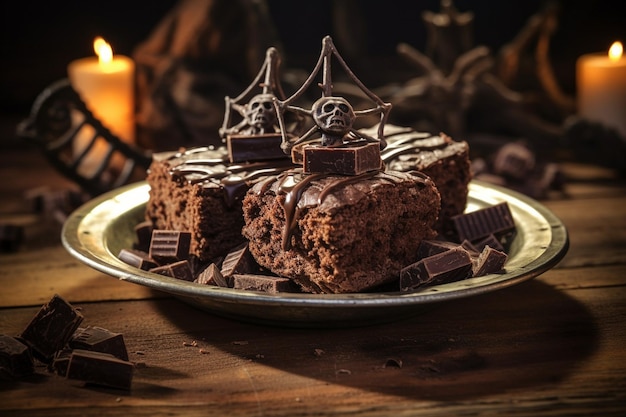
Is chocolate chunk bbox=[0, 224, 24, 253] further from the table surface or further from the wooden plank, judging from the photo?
the wooden plank

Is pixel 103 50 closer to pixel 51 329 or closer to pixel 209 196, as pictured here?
pixel 209 196

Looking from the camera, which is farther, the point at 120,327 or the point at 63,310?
the point at 120,327

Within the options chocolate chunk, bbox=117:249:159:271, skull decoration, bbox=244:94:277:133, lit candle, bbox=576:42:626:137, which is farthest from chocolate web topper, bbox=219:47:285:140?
lit candle, bbox=576:42:626:137

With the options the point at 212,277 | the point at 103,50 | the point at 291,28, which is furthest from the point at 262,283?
the point at 291,28

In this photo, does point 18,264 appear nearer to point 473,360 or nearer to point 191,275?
point 191,275

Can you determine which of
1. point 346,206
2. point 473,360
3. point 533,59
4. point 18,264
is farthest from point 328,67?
point 533,59

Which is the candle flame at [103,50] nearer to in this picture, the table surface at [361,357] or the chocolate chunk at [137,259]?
the table surface at [361,357]

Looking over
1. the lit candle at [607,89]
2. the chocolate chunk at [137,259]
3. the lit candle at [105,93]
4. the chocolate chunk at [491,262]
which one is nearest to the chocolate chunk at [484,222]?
the chocolate chunk at [491,262]
